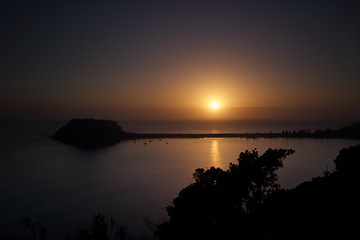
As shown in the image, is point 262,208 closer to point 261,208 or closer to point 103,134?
point 261,208

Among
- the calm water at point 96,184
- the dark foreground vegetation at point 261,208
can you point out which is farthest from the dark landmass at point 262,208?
the calm water at point 96,184

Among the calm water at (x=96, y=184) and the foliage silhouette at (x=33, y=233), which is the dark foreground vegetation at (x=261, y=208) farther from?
the calm water at (x=96, y=184)

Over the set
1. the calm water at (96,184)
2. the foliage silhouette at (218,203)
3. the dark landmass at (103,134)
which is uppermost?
the dark landmass at (103,134)

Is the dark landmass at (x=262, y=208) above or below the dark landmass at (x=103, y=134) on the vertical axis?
below

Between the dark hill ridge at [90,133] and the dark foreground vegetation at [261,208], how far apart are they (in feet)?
451

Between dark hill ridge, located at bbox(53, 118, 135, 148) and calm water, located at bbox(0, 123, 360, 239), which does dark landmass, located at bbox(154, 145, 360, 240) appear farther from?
dark hill ridge, located at bbox(53, 118, 135, 148)

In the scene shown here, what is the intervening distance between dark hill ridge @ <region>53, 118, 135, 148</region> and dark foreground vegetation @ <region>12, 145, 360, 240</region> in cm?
13749

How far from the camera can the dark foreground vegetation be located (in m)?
15.5

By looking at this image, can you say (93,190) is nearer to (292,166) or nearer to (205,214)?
(205,214)

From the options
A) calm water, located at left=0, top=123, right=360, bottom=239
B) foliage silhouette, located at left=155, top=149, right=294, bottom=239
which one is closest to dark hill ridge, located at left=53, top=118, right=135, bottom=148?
calm water, located at left=0, top=123, right=360, bottom=239

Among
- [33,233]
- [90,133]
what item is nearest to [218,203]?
[33,233]

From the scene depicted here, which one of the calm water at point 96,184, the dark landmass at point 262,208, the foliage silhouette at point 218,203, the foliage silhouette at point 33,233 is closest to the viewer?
Result: the dark landmass at point 262,208

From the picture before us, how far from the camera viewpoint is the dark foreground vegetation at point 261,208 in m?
15.5

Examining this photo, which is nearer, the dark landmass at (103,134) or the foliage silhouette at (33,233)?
the foliage silhouette at (33,233)
